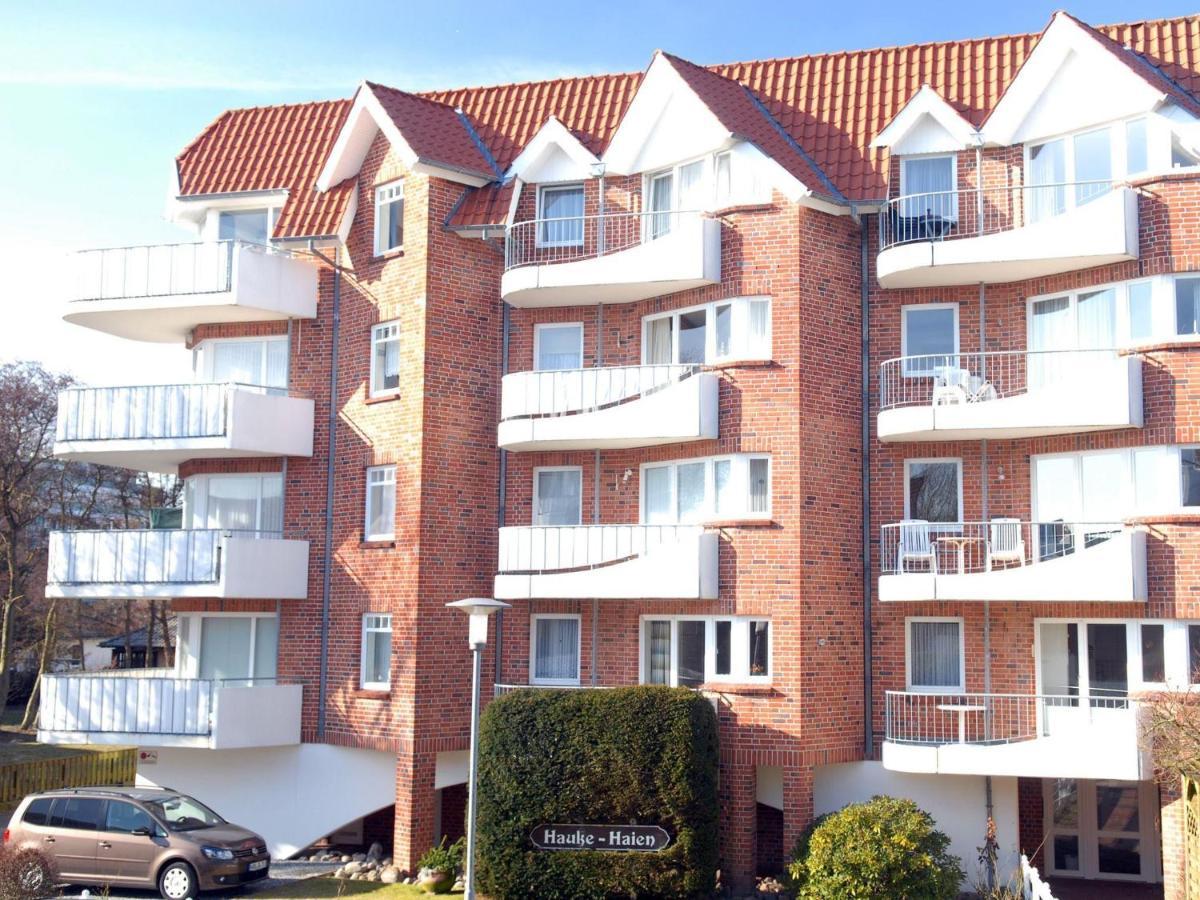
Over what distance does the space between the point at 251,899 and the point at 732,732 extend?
26.9 ft

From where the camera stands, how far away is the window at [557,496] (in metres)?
26.1

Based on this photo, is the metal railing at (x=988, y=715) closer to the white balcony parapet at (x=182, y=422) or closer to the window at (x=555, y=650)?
the window at (x=555, y=650)

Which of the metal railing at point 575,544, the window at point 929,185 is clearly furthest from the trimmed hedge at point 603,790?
the window at point 929,185

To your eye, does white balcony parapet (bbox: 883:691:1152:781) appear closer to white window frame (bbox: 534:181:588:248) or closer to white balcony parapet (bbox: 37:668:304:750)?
white window frame (bbox: 534:181:588:248)

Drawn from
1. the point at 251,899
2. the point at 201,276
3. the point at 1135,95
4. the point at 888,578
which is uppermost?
the point at 1135,95

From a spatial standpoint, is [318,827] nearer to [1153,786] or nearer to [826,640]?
[826,640]

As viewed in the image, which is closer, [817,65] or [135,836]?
[135,836]

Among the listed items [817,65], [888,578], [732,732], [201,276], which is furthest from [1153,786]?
[201,276]

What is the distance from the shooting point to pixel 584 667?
25.2 metres

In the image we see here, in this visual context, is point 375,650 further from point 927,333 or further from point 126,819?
point 927,333

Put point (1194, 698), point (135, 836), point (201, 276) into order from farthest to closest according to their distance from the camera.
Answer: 1. point (201, 276)
2. point (135, 836)
3. point (1194, 698)

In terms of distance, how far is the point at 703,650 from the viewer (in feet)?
78.7

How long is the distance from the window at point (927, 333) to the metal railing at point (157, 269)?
12.0 metres

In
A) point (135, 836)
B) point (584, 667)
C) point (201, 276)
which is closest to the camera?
point (135, 836)
